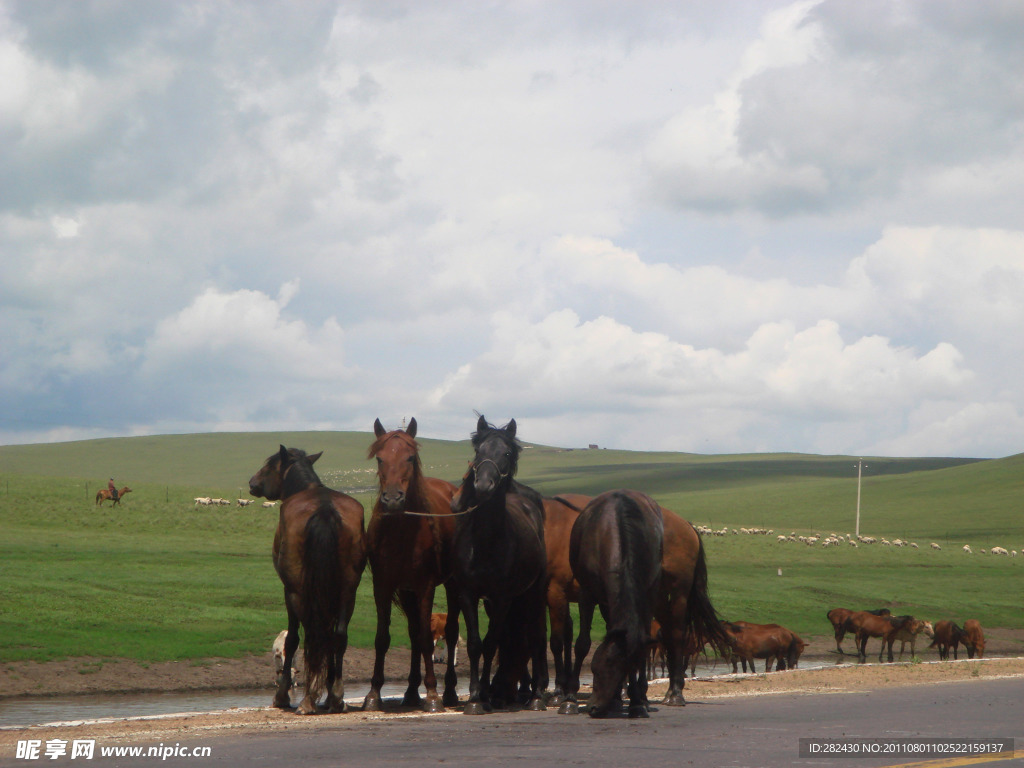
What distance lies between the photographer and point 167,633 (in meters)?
23.6

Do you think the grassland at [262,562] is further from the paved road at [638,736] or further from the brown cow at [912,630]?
the paved road at [638,736]

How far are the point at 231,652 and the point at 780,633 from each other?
1220 cm

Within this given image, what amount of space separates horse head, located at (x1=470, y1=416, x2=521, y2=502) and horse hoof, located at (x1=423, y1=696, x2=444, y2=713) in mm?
2424

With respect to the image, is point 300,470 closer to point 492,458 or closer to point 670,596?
point 492,458

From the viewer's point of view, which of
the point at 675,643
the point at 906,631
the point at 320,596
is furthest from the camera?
the point at 906,631

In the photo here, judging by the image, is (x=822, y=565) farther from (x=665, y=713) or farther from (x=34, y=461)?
(x=34, y=461)

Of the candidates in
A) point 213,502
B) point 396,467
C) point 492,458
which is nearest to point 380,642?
point 396,467

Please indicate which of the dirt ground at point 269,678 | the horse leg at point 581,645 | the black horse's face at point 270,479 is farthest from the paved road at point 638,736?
the black horse's face at point 270,479

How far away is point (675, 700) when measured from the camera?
497 inches

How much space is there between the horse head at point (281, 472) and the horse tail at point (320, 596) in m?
1.89

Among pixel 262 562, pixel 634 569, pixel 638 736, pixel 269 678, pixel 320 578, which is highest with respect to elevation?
pixel 634 569

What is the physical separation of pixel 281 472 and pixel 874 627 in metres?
22.0

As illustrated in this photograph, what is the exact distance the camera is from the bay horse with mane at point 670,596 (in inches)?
512

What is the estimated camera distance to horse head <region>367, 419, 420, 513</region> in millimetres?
11180
